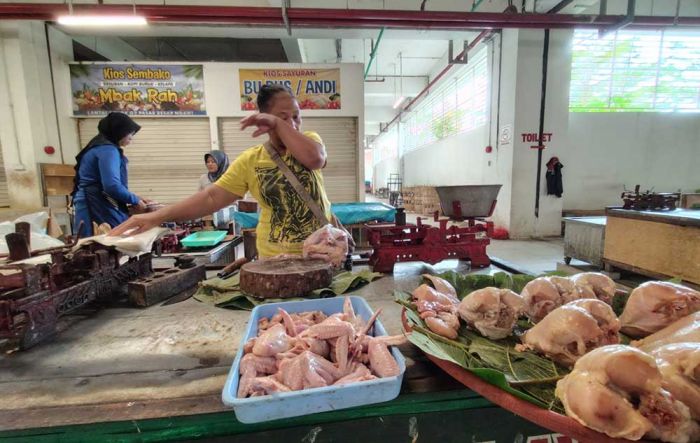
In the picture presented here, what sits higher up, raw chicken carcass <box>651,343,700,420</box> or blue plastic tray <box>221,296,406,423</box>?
raw chicken carcass <box>651,343,700,420</box>

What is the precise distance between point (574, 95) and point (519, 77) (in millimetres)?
1607

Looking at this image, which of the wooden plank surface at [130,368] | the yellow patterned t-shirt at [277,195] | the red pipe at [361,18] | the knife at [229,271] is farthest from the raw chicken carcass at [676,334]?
the red pipe at [361,18]

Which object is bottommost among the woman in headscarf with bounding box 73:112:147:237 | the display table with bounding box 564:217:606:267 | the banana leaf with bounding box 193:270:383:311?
the display table with bounding box 564:217:606:267

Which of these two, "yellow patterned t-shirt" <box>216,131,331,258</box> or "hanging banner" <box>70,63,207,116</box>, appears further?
"hanging banner" <box>70,63,207,116</box>

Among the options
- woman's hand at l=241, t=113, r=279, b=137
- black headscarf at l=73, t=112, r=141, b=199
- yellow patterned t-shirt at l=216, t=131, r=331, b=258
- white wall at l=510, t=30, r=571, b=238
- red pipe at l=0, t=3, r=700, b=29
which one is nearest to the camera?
woman's hand at l=241, t=113, r=279, b=137

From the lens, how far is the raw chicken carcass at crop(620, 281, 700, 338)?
95 centimetres

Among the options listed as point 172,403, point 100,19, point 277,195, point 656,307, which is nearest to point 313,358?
point 172,403

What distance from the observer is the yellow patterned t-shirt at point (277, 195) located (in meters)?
1.93

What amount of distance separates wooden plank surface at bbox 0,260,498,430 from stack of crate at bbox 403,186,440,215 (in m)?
8.70

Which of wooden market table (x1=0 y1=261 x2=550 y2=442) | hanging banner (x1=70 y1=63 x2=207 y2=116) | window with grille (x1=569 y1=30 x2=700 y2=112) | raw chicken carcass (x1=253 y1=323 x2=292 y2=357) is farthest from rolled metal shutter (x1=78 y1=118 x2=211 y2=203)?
window with grille (x1=569 y1=30 x2=700 y2=112)

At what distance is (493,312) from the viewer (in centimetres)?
106

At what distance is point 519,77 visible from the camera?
21.1ft

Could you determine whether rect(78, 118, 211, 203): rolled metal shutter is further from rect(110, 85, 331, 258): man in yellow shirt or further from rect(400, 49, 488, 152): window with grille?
rect(400, 49, 488, 152): window with grille

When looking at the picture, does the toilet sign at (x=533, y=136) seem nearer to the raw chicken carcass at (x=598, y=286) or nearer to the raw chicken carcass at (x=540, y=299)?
the raw chicken carcass at (x=598, y=286)
